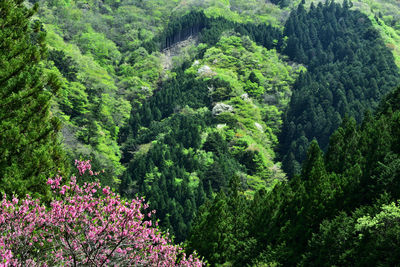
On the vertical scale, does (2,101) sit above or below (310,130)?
above

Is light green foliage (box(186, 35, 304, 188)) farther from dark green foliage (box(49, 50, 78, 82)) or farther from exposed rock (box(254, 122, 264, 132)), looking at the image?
dark green foliage (box(49, 50, 78, 82))

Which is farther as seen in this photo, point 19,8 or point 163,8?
point 163,8

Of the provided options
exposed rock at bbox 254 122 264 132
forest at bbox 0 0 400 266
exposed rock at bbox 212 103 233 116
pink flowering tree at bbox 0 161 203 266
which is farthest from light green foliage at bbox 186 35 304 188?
pink flowering tree at bbox 0 161 203 266

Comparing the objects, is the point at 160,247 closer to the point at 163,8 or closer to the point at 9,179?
the point at 9,179

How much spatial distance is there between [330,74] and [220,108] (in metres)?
26.4

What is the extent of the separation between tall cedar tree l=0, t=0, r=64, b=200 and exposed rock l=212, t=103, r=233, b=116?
57418mm

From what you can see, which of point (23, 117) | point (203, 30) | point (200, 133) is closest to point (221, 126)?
point (200, 133)

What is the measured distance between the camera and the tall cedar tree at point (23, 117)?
20375mm

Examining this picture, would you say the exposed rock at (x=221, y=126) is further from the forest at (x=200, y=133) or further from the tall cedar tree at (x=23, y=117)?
the tall cedar tree at (x=23, y=117)

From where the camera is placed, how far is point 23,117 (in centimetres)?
2188

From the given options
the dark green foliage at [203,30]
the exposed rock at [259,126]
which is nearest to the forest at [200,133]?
the dark green foliage at [203,30]

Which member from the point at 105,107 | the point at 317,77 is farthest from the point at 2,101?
the point at 317,77

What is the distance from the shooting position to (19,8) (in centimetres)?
2552

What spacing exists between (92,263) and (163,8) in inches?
5293
